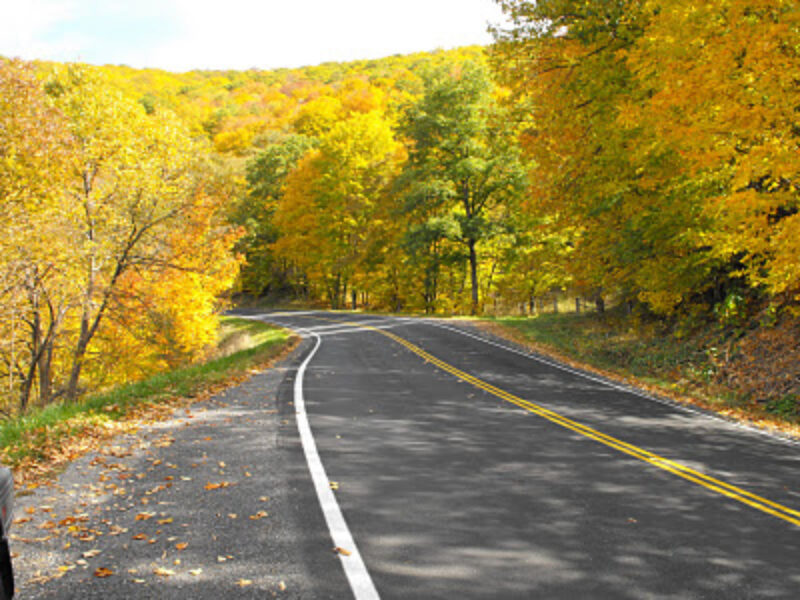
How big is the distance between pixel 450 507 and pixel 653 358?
40.7 ft

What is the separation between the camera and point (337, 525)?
4.68 metres

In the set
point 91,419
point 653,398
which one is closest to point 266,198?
point 91,419

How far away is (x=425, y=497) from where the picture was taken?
539cm

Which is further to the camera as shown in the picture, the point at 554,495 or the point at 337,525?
the point at 554,495

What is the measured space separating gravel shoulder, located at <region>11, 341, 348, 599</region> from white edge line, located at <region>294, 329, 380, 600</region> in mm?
80

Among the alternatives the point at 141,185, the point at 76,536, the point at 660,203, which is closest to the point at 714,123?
the point at 660,203

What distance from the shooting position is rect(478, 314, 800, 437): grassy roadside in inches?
433

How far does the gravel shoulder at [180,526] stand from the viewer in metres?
3.73

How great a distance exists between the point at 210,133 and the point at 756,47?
8435cm

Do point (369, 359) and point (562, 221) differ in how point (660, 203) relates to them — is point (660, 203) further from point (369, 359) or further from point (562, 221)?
point (369, 359)

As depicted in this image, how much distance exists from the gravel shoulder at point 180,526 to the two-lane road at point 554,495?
486mm

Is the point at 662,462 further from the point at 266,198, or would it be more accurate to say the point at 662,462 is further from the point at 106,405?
the point at 266,198

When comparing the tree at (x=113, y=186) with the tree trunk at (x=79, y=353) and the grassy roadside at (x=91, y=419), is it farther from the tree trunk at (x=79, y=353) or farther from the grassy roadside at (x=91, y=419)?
the grassy roadside at (x=91, y=419)

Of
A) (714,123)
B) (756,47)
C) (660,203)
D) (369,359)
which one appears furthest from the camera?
(369,359)
